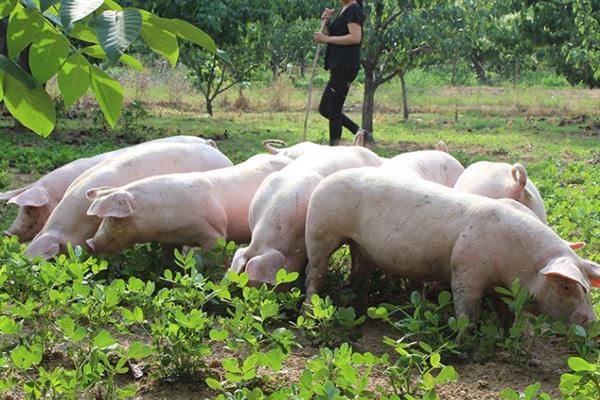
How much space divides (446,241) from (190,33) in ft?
8.38

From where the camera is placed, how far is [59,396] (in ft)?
9.29

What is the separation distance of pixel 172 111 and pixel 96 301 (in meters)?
16.3

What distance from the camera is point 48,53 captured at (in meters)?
1.57

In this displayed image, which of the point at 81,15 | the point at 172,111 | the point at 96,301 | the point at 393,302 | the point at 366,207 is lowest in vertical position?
the point at 172,111

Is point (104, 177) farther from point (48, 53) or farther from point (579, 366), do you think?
point (48, 53)

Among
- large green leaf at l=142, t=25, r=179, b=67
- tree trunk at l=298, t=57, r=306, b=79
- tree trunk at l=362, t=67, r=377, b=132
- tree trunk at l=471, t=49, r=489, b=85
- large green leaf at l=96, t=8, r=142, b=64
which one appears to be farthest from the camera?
tree trunk at l=471, t=49, r=489, b=85

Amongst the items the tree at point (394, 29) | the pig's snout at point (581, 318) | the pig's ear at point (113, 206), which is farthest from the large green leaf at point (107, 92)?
the tree at point (394, 29)

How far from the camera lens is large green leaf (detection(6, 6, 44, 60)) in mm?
1551

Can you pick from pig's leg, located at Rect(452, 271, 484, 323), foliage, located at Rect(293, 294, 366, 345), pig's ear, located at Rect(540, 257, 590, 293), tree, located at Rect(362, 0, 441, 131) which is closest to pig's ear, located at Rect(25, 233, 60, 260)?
foliage, located at Rect(293, 294, 366, 345)

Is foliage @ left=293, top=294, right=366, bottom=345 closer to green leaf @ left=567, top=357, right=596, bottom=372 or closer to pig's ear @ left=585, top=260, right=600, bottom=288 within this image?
pig's ear @ left=585, top=260, right=600, bottom=288

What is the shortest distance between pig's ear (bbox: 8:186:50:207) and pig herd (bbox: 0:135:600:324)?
0.4 inches

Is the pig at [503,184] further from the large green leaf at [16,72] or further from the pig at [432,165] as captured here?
the large green leaf at [16,72]

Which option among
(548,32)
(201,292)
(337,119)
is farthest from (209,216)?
(548,32)

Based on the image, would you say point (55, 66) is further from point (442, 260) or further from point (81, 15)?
point (442, 260)
